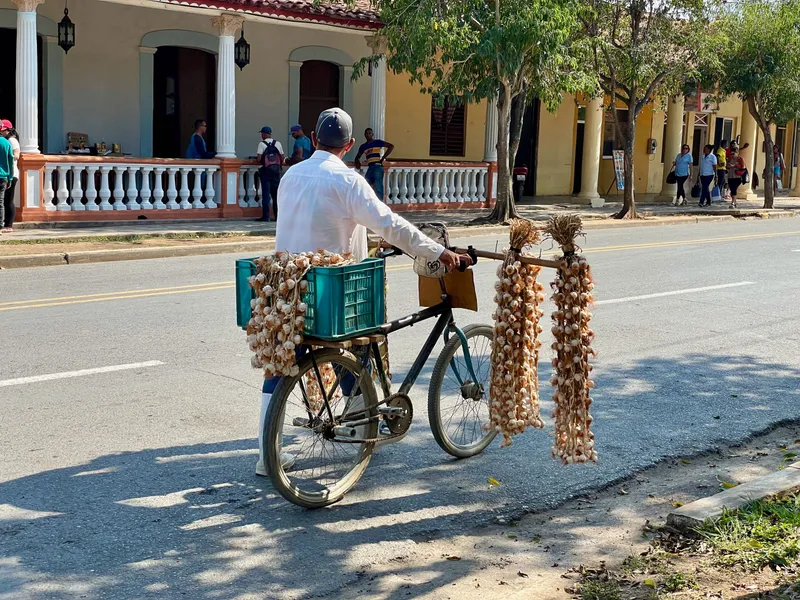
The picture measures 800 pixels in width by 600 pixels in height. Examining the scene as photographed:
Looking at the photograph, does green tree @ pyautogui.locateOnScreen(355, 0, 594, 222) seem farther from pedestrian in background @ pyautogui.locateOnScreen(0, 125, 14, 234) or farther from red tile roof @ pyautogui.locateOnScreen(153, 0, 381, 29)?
pedestrian in background @ pyautogui.locateOnScreen(0, 125, 14, 234)

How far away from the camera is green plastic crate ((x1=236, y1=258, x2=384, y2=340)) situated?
14.7ft

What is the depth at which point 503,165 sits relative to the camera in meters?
20.5

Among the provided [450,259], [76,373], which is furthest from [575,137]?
[450,259]

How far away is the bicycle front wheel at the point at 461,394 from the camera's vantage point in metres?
5.39

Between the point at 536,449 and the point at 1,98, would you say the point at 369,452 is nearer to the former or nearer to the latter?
the point at 536,449

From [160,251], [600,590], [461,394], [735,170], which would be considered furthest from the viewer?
[735,170]

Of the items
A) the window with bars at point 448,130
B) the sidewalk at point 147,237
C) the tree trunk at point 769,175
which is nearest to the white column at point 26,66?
the sidewalk at point 147,237

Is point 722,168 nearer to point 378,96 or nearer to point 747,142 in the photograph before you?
point 747,142

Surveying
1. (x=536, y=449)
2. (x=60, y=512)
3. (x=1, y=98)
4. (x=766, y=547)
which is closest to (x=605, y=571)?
(x=766, y=547)

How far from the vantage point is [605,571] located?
14.1 ft

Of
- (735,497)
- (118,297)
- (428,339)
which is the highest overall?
(428,339)

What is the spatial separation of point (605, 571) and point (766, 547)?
72 centimetres

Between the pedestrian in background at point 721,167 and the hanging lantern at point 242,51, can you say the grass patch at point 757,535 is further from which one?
the pedestrian in background at point 721,167

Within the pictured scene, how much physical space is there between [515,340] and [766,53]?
76.1ft
